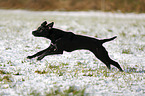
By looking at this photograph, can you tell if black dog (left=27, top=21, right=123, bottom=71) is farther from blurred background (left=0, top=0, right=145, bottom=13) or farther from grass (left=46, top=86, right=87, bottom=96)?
blurred background (left=0, top=0, right=145, bottom=13)

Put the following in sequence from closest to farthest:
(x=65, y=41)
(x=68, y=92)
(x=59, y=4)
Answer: (x=68, y=92) → (x=65, y=41) → (x=59, y=4)

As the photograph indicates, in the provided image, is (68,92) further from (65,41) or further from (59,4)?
(59,4)

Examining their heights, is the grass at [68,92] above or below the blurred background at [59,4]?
below

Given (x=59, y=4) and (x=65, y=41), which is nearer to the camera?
(x=65, y=41)

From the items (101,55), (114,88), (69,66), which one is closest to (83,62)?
(69,66)

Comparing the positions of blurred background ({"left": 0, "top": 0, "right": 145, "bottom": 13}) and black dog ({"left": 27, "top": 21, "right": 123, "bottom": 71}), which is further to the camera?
blurred background ({"left": 0, "top": 0, "right": 145, "bottom": 13})

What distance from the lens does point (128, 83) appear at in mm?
4832

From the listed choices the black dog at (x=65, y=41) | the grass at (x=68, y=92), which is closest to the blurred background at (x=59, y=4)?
the black dog at (x=65, y=41)

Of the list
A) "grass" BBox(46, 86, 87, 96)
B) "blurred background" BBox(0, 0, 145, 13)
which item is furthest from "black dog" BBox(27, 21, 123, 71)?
"blurred background" BBox(0, 0, 145, 13)

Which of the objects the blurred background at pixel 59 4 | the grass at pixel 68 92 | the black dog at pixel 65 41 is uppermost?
the blurred background at pixel 59 4

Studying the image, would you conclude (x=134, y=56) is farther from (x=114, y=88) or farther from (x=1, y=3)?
(x=1, y=3)

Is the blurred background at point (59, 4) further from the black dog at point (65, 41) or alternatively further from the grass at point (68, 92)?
the grass at point (68, 92)

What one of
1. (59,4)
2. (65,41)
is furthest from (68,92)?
(59,4)

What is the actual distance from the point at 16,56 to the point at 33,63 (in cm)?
125
